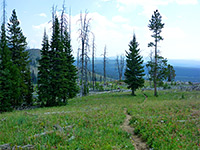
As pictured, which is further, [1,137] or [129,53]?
[129,53]

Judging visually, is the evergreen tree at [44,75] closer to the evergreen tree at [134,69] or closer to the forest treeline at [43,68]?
the forest treeline at [43,68]

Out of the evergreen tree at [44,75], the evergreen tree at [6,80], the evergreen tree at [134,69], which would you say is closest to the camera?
the evergreen tree at [6,80]

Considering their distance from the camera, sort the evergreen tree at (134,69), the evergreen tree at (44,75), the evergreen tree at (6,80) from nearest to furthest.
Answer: the evergreen tree at (6,80), the evergreen tree at (44,75), the evergreen tree at (134,69)

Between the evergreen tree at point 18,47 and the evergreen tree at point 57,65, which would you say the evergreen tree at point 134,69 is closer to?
the evergreen tree at point 57,65

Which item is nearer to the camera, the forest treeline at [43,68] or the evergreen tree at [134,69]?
the forest treeline at [43,68]

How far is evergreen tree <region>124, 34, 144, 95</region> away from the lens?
1389 inches

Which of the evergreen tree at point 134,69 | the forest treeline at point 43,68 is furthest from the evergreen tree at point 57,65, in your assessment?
the evergreen tree at point 134,69

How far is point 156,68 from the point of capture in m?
35.1

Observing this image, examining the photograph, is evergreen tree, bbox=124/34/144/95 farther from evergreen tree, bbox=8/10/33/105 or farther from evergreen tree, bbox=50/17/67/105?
evergreen tree, bbox=8/10/33/105

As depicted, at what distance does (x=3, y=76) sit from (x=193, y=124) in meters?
23.8

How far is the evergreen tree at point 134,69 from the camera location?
35281 mm

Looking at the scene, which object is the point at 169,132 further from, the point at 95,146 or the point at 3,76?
the point at 3,76

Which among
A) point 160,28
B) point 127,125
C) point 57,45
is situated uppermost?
point 160,28

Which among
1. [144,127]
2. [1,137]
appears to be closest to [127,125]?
[144,127]
